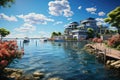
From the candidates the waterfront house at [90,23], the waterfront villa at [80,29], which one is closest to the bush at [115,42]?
the waterfront villa at [80,29]

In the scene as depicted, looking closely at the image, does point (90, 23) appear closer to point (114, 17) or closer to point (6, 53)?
point (114, 17)

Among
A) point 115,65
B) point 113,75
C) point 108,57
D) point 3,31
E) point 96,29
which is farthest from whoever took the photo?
point 96,29

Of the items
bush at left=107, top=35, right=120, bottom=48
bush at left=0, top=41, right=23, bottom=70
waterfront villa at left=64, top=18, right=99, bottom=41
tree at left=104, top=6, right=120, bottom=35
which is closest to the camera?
bush at left=0, top=41, right=23, bottom=70

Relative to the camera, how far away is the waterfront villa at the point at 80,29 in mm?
121200

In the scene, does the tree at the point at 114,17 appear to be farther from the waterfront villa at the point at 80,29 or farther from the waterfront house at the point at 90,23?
the waterfront house at the point at 90,23

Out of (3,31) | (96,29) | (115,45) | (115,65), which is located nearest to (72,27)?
(96,29)

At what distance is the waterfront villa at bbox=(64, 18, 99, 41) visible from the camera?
121 meters

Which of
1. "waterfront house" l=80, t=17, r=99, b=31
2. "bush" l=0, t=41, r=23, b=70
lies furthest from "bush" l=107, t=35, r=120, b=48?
"waterfront house" l=80, t=17, r=99, b=31

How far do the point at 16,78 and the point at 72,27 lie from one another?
13009cm

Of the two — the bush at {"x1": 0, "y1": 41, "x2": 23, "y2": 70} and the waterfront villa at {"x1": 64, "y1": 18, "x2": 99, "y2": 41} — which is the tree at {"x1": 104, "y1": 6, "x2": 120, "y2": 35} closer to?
the bush at {"x1": 0, "y1": 41, "x2": 23, "y2": 70}

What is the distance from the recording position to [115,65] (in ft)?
89.8

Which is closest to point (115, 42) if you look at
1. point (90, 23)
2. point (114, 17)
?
point (114, 17)

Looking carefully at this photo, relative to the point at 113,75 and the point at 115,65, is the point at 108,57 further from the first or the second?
the point at 113,75

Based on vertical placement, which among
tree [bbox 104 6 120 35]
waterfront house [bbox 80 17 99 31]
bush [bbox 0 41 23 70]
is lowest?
bush [bbox 0 41 23 70]
